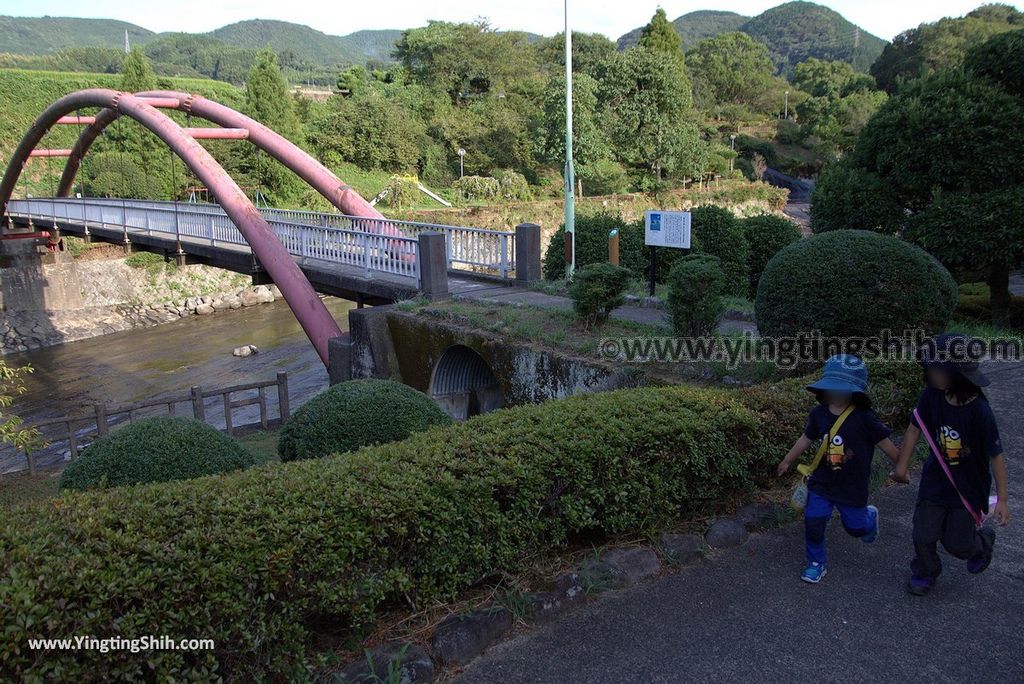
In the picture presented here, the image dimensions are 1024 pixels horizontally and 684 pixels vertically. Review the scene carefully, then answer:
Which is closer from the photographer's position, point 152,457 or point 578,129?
point 152,457

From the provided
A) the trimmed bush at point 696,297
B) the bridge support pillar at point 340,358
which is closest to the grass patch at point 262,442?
the bridge support pillar at point 340,358

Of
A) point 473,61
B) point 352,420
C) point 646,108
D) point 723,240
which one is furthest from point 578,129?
point 352,420

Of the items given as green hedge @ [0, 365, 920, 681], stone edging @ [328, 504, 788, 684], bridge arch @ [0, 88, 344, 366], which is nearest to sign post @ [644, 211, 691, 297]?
bridge arch @ [0, 88, 344, 366]

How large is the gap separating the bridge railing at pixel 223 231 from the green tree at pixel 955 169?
301 inches

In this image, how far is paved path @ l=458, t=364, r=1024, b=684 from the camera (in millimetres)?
3477

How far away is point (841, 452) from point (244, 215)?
15046 mm

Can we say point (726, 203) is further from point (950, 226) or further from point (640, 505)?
point (640, 505)

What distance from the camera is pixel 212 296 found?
31562mm

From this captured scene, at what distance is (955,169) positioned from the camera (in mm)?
11328

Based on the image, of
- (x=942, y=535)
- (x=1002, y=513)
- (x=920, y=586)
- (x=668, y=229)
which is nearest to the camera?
(x=1002, y=513)

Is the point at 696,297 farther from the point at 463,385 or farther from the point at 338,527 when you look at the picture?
the point at 338,527

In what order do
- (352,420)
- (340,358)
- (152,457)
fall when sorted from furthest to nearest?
1. (340,358)
2. (352,420)
3. (152,457)

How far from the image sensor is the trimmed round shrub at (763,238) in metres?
16.5

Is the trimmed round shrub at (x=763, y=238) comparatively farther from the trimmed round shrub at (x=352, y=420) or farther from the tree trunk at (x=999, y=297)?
the trimmed round shrub at (x=352, y=420)
